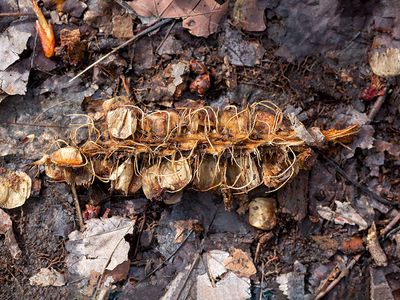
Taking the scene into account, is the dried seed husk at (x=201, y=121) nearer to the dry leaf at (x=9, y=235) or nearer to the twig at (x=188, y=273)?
the twig at (x=188, y=273)

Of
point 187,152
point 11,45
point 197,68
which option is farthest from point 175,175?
point 11,45

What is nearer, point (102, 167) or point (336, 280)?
point (102, 167)

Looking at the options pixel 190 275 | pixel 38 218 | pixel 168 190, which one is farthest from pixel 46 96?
pixel 190 275

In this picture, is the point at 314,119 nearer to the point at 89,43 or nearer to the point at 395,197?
the point at 395,197

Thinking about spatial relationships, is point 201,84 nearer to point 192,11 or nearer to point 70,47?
point 192,11

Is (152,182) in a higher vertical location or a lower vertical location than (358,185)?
higher

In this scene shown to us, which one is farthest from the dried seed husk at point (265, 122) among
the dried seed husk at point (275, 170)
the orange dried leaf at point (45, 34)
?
the orange dried leaf at point (45, 34)
